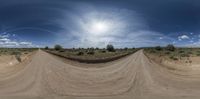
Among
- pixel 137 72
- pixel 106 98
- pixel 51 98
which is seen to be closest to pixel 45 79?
pixel 51 98

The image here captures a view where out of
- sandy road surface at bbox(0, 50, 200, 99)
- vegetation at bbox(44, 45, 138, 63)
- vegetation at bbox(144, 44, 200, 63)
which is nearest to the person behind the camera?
sandy road surface at bbox(0, 50, 200, 99)

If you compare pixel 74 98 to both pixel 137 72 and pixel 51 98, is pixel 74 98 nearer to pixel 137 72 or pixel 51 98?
pixel 51 98

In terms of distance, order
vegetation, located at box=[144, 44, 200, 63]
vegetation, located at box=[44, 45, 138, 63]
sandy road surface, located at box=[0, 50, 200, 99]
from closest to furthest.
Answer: sandy road surface, located at box=[0, 50, 200, 99] < vegetation, located at box=[44, 45, 138, 63] < vegetation, located at box=[144, 44, 200, 63]

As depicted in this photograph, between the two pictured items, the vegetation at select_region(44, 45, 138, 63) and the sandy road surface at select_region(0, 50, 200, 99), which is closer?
the sandy road surface at select_region(0, 50, 200, 99)

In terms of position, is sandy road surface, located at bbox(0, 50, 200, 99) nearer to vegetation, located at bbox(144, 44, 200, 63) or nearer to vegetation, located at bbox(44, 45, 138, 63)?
vegetation, located at bbox(44, 45, 138, 63)

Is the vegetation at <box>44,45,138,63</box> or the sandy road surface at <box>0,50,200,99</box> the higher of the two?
the vegetation at <box>44,45,138,63</box>

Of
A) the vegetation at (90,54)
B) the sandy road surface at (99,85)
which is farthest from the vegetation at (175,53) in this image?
the sandy road surface at (99,85)

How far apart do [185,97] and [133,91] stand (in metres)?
2.48

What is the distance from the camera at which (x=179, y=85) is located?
41.5 ft

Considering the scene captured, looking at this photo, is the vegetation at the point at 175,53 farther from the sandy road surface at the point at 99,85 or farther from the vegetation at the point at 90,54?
the sandy road surface at the point at 99,85

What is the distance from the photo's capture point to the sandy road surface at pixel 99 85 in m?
10.6

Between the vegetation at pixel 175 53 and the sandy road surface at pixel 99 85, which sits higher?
the vegetation at pixel 175 53

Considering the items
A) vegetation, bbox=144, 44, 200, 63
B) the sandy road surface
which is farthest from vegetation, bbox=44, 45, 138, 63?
the sandy road surface

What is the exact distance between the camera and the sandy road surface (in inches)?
418
